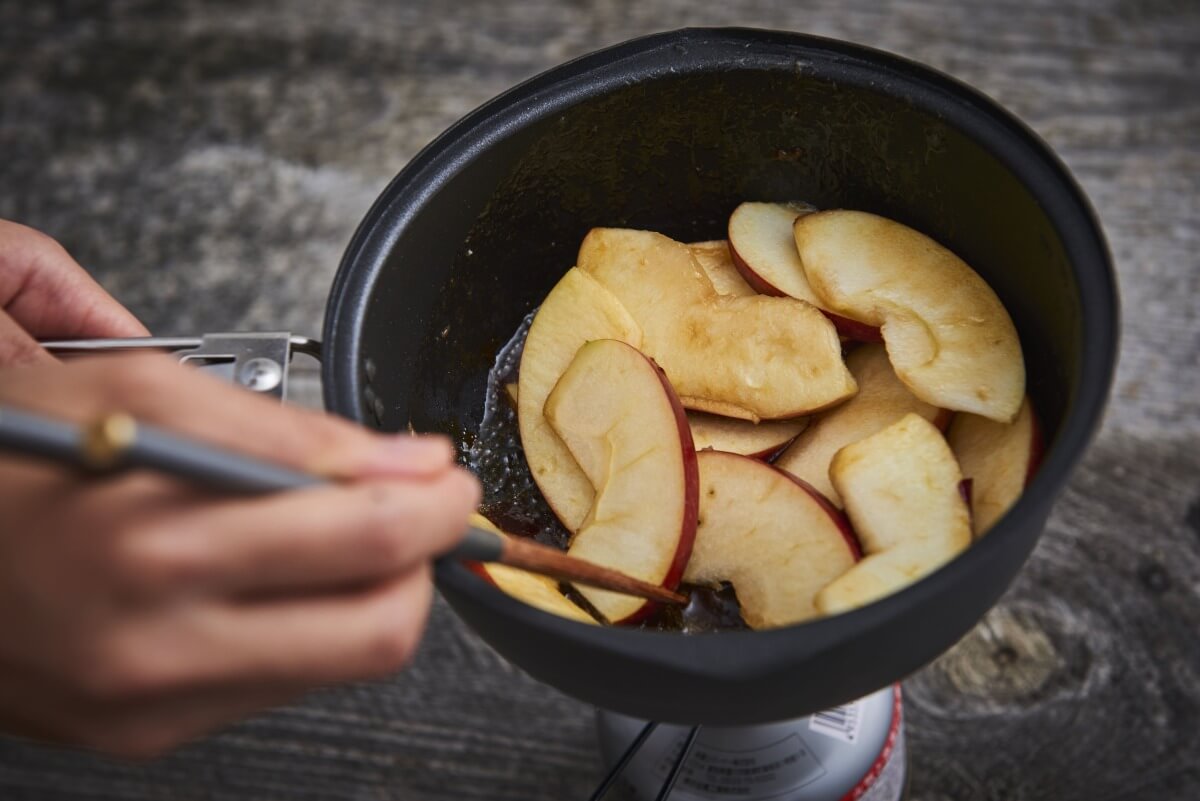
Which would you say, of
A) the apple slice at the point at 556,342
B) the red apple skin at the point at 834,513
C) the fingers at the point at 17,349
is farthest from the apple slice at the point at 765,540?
the fingers at the point at 17,349

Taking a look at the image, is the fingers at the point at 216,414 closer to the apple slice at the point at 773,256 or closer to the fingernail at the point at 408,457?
the fingernail at the point at 408,457

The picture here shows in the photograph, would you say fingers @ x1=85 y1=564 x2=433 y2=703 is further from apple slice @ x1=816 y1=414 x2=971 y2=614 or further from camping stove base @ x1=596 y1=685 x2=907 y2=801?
camping stove base @ x1=596 y1=685 x2=907 y2=801

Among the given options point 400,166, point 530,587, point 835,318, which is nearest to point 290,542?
point 530,587

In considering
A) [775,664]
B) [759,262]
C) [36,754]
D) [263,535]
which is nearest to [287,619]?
[263,535]

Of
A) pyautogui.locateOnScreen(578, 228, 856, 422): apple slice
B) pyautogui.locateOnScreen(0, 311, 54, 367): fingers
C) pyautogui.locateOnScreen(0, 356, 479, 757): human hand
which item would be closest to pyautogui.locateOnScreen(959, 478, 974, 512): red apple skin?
pyautogui.locateOnScreen(578, 228, 856, 422): apple slice

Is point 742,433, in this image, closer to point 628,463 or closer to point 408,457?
point 628,463

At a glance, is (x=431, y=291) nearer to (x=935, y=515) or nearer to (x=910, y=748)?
(x=935, y=515)
